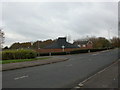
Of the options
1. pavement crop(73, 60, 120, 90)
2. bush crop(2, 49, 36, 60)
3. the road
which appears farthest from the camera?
bush crop(2, 49, 36, 60)

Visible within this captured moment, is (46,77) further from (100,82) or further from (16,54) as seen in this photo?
(16,54)

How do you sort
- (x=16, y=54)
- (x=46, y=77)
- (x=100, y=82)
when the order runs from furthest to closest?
(x=16, y=54) → (x=46, y=77) → (x=100, y=82)

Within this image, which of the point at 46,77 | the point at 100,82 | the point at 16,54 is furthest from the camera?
the point at 16,54

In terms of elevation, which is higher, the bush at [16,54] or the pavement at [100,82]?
the bush at [16,54]

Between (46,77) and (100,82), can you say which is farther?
(46,77)

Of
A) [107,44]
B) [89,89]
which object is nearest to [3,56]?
[89,89]

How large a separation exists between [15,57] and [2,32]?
22.7m

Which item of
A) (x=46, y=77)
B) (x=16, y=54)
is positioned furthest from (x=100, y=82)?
(x=16, y=54)

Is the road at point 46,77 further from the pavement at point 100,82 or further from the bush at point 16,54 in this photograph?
the bush at point 16,54

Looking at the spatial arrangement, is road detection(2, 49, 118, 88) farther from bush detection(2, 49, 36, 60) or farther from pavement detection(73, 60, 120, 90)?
bush detection(2, 49, 36, 60)

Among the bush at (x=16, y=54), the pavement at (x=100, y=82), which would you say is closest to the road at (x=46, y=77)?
the pavement at (x=100, y=82)

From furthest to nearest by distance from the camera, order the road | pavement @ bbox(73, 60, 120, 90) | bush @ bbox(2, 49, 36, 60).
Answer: bush @ bbox(2, 49, 36, 60)
the road
pavement @ bbox(73, 60, 120, 90)

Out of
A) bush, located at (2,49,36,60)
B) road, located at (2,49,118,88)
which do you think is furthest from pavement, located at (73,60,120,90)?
bush, located at (2,49,36,60)

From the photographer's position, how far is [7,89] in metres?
7.14
